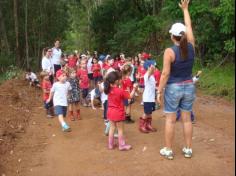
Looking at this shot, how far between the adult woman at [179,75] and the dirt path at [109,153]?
51 centimetres

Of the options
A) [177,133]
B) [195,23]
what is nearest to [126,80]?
[177,133]

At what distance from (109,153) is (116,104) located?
0.97 metres

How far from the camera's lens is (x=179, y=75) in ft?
24.5

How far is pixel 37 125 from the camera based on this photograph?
12164 mm

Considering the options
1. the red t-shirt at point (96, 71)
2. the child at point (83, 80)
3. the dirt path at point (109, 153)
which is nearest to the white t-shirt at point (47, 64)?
the red t-shirt at point (96, 71)

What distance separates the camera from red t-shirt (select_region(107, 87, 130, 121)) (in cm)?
891

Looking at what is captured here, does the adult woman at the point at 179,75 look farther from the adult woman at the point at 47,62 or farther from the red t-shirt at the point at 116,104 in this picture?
the adult woman at the point at 47,62

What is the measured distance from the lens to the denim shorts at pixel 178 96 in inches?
296

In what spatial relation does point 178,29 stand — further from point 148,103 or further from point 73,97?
point 73,97

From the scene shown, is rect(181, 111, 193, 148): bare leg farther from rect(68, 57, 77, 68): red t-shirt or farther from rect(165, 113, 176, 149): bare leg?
rect(68, 57, 77, 68): red t-shirt

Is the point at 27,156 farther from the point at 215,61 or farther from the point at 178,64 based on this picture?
the point at 215,61

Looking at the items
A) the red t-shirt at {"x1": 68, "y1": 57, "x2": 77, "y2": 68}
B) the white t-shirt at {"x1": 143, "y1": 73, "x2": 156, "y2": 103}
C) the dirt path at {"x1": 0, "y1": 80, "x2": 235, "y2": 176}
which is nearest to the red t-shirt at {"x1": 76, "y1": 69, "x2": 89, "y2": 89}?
the dirt path at {"x1": 0, "y1": 80, "x2": 235, "y2": 176}

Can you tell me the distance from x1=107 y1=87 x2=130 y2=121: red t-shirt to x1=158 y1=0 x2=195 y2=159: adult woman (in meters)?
1.38

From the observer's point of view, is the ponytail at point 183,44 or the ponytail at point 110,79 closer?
the ponytail at point 183,44
